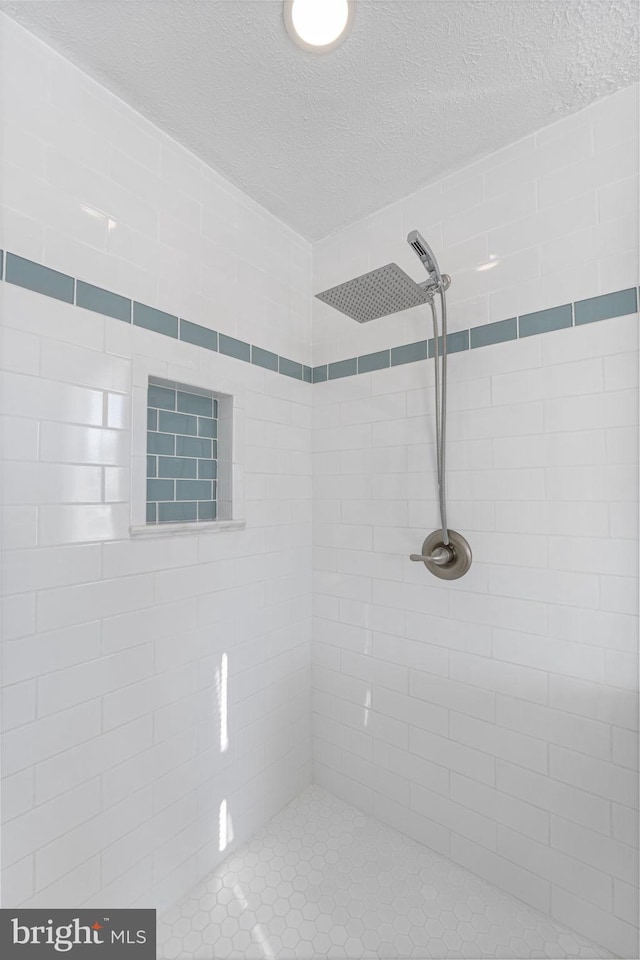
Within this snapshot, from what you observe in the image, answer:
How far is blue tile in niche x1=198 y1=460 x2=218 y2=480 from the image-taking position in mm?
1552

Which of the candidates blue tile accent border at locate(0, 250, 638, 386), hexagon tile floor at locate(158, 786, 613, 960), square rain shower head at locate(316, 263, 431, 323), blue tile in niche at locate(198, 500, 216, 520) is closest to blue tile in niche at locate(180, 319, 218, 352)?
blue tile accent border at locate(0, 250, 638, 386)

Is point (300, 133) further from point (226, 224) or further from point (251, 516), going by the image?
point (251, 516)

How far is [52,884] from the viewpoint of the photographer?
1070 mm

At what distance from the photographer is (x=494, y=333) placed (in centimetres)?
146

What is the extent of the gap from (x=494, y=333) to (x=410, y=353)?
308 millimetres

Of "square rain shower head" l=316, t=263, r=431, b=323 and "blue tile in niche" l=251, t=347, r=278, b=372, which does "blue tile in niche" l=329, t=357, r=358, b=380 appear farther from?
"square rain shower head" l=316, t=263, r=431, b=323

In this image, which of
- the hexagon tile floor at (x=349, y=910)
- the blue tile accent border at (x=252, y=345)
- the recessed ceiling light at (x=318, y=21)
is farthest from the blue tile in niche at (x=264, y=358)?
the hexagon tile floor at (x=349, y=910)

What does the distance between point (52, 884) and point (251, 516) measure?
3.62 ft

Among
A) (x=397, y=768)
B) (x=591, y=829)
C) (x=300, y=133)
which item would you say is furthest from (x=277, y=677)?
(x=300, y=133)

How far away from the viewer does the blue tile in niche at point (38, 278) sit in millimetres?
1053

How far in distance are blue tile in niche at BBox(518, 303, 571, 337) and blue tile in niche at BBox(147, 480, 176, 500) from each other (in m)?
1.25

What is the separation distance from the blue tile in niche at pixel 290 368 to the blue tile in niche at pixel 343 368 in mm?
138

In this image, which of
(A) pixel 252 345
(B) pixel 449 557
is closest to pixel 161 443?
(A) pixel 252 345

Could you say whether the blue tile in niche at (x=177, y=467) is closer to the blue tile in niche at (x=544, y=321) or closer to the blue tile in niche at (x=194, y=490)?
the blue tile in niche at (x=194, y=490)
